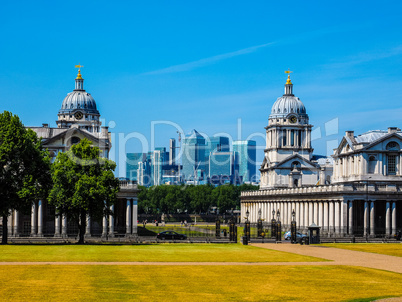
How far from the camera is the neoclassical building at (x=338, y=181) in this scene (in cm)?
11300

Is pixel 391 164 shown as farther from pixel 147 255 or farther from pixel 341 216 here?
pixel 147 255

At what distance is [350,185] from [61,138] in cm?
4202

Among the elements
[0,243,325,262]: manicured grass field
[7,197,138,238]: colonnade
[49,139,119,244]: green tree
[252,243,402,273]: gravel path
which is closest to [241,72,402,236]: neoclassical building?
[7,197,138,238]: colonnade

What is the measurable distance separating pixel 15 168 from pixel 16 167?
6.6 inches

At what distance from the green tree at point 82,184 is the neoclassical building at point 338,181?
35.5 m

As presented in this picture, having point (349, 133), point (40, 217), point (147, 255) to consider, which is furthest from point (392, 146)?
point (147, 255)

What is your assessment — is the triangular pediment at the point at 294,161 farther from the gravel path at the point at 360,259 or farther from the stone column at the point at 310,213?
the gravel path at the point at 360,259

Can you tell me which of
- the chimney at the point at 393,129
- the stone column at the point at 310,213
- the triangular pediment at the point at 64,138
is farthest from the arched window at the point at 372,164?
the triangular pediment at the point at 64,138

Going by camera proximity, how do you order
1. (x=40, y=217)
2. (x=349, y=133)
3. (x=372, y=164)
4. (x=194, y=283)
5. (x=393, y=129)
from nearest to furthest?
1. (x=194, y=283)
2. (x=40, y=217)
3. (x=372, y=164)
4. (x=393, y=129)
5. (x=349, y=133)

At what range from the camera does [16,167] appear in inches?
3120

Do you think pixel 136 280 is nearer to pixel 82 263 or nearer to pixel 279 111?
pixel 82 263

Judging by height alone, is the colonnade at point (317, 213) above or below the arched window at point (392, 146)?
below

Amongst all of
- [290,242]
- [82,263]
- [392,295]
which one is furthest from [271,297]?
[290,242]

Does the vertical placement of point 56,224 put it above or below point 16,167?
below
